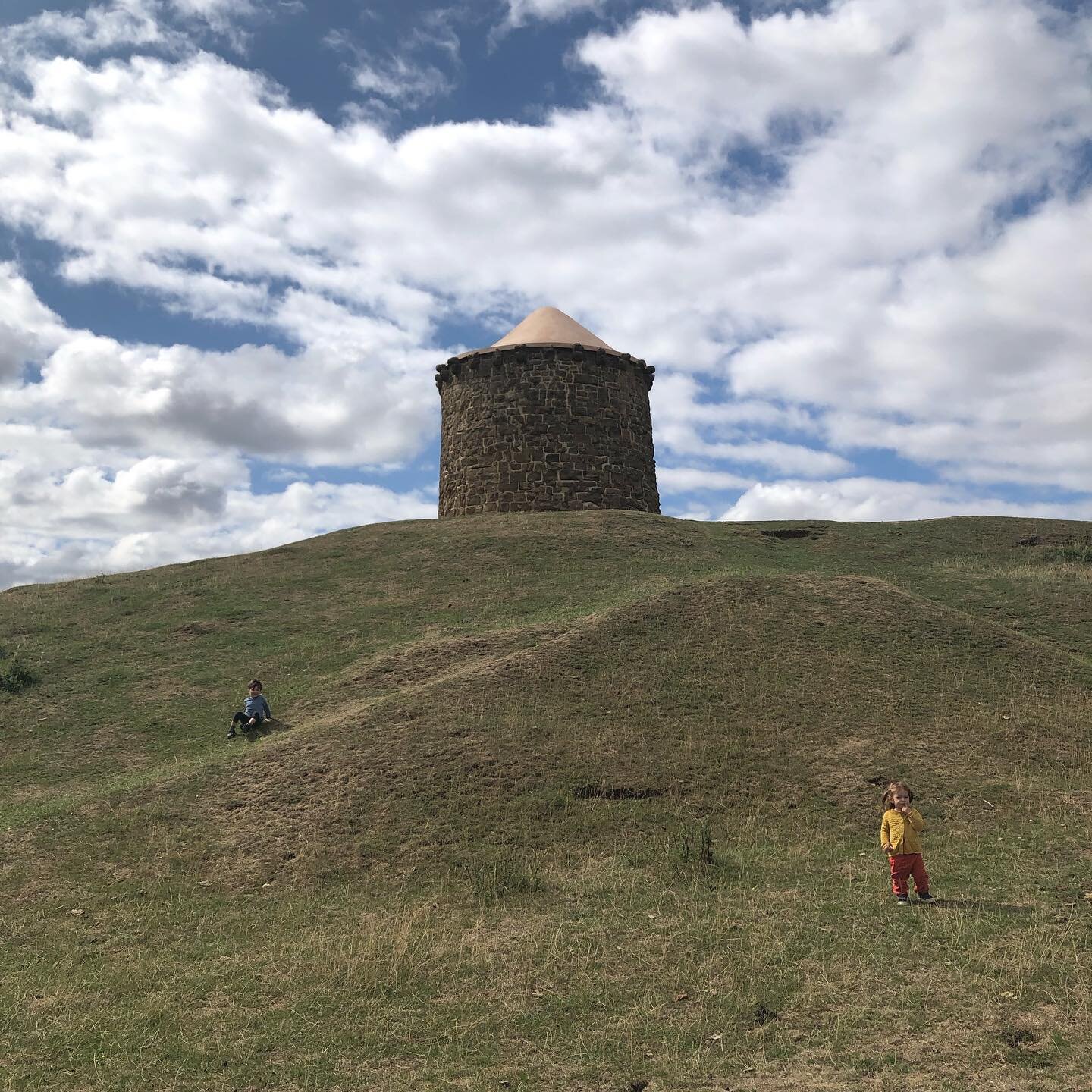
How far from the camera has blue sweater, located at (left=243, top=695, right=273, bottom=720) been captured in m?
14.9

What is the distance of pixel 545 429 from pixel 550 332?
4.55 meters

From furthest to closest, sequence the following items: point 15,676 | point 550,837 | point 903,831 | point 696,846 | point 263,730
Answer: point 15,676
point 263,730
point 550,837
point 696,846
point 903,831

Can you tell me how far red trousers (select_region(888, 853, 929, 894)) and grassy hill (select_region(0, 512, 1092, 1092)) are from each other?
376 millimetres

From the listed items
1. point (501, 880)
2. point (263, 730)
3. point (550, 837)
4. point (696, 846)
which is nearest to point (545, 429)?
point (263, 730)

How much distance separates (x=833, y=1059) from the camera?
6.04 meters

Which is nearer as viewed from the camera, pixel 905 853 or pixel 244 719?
pixel 905 853

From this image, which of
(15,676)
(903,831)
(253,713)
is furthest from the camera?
(15,676)

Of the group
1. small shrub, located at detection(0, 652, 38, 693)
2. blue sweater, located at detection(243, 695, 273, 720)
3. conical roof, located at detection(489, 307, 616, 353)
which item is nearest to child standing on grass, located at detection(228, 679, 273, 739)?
→ blue sweater, located at detection(243, 695, 273, 720)

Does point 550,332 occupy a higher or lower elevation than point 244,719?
higher

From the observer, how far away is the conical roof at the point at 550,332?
118 ft

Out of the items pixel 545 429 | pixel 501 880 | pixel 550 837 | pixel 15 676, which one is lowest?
pixel 501 880

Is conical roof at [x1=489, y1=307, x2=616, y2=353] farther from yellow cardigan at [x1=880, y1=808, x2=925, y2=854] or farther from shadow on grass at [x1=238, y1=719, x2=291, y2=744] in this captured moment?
yellow cardigan at [x1=880, y1=808, x2=925, y2=854]

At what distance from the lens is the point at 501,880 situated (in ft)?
32.2

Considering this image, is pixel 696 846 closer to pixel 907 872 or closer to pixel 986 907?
pixel 907 872
